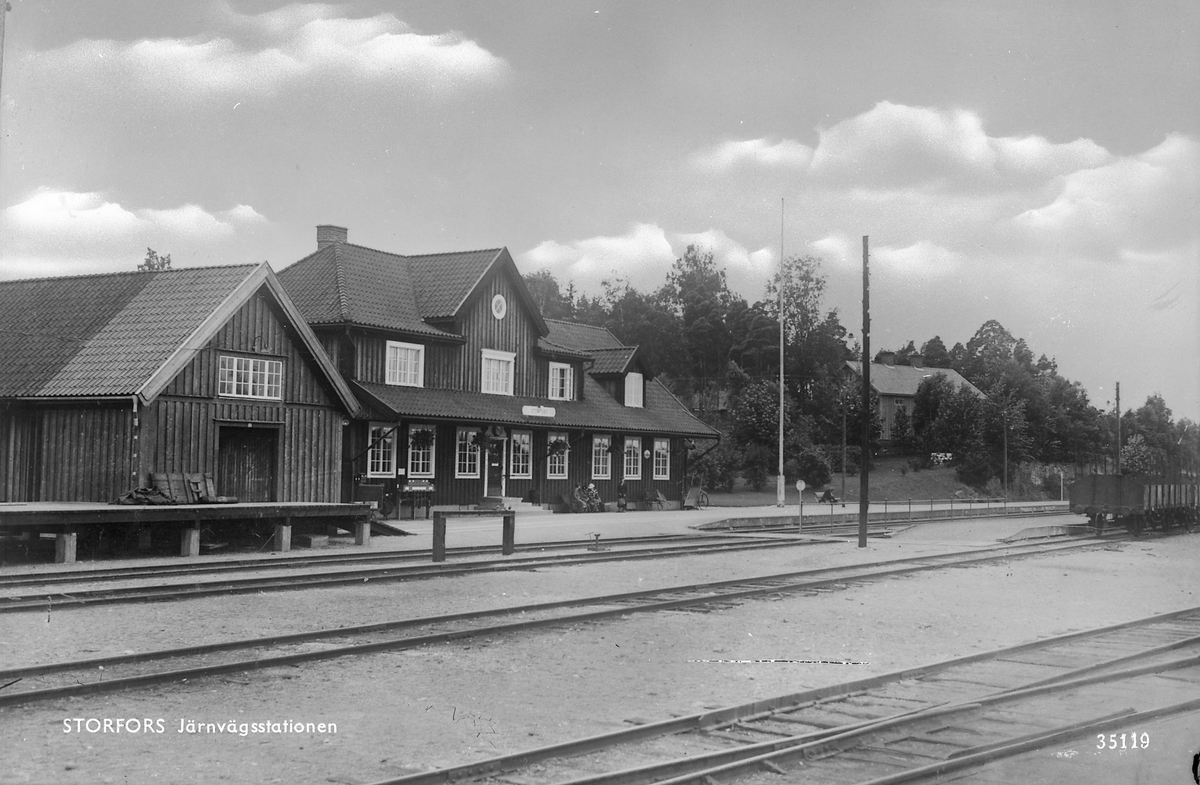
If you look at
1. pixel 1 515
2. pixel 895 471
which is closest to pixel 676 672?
pixel 1 515

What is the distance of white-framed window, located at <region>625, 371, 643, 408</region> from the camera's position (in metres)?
45.6

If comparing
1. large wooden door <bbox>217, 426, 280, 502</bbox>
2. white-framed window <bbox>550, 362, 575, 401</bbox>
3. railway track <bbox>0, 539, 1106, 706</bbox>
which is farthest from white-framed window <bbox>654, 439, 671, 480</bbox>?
railway track <bbox>0, 539, 1106, 706</bbox>

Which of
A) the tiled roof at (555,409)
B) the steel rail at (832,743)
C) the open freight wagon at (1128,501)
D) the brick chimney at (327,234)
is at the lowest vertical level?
the steel rail at (832,743)

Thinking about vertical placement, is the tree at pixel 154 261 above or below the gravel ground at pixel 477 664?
above

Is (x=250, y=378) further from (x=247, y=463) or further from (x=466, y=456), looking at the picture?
(x=466, y=456)

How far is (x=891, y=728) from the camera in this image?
827 centimetres

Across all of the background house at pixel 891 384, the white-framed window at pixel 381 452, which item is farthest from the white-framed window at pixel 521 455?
the background house at pixel 891 384

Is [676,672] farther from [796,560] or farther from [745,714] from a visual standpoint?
[796,560]

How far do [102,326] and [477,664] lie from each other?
19378mm

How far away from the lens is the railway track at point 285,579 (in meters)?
13.8

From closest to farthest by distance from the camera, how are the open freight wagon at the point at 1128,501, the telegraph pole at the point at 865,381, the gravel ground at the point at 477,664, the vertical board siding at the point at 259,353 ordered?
1. the gravel ground at the point at 477,664
2. the telegraph pole at the point at 865,381
3. the vertical board siding at the point at 259,353
4. the open freight wagon at the point at 1128,501

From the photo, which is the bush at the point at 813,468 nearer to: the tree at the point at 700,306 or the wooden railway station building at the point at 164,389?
the tree at the point at 700,306

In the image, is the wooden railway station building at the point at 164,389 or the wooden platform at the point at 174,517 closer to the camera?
the wooden platform at the point at 174,517

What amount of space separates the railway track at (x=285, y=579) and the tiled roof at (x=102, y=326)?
25.4 feet
